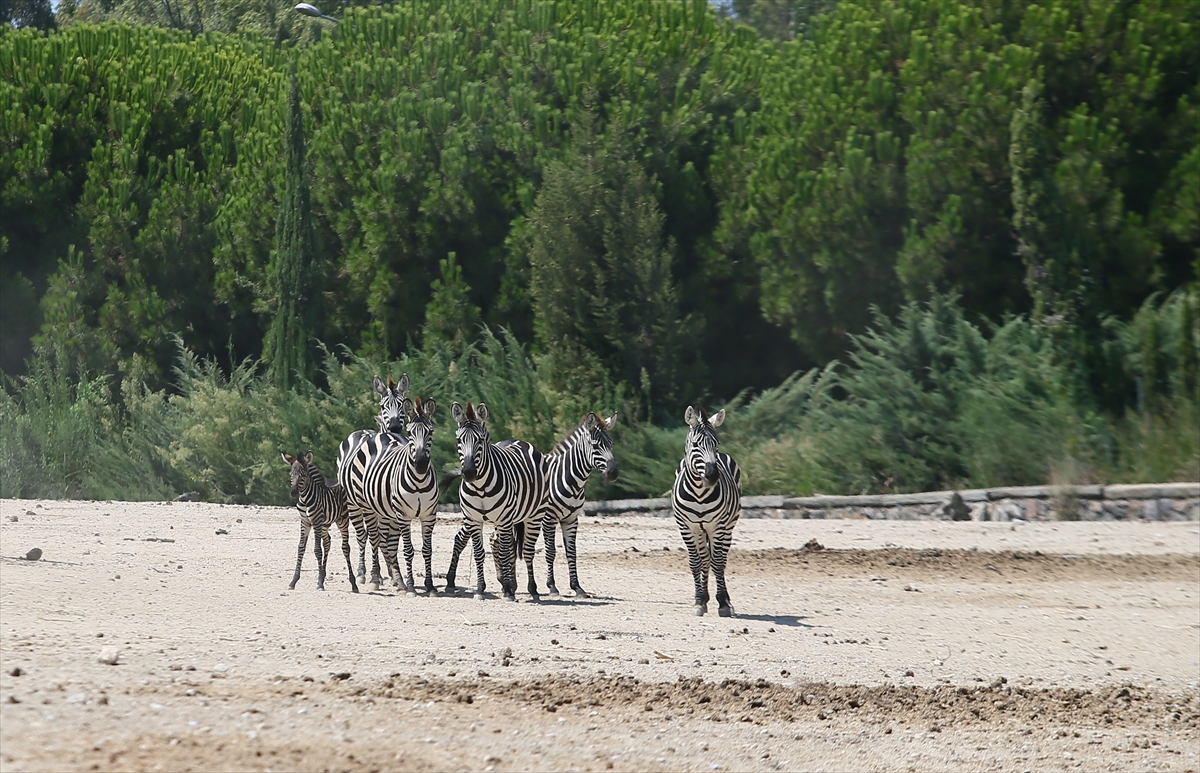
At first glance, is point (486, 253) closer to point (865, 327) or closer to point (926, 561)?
point (865, 327)

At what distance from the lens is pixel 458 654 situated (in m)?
9.84

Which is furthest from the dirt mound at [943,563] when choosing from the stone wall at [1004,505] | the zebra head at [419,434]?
the zebra head at [419,434]

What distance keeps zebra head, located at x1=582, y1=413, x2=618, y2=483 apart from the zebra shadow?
1628 mm

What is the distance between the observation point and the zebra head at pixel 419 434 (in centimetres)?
1291

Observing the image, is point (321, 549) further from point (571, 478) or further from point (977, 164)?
point (977, 164)

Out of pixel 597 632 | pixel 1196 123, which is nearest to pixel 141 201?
pixel 1196 123

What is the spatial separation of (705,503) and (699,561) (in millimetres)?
585

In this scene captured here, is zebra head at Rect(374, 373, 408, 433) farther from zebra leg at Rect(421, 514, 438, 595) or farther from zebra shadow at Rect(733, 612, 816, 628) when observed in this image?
zebra shadow at Rect(733, 612, 816, 628)

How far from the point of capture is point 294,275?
93.9 feet

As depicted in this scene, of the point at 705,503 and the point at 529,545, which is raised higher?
the point at 705,503

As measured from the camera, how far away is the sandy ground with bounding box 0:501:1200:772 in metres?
7.38

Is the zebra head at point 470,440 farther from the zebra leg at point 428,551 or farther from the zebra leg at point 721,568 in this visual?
the zebra leg at point 721,568

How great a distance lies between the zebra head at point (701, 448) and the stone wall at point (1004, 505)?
9666 mm

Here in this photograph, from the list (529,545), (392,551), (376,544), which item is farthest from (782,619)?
(376,544)
